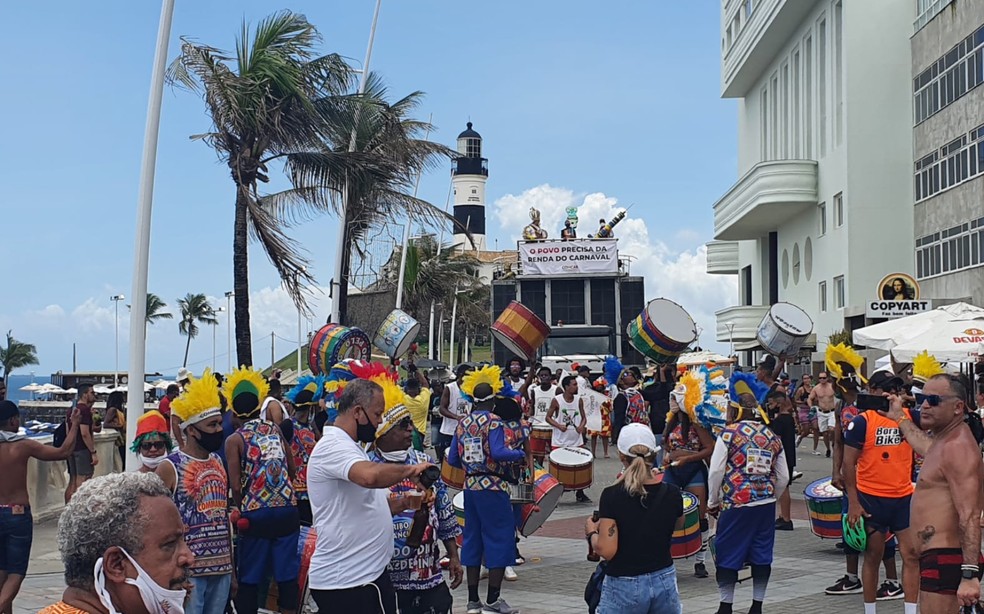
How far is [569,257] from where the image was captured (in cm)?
3797

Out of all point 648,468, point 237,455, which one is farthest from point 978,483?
point 237,455

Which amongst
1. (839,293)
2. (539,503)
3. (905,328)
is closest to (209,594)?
(539,503)

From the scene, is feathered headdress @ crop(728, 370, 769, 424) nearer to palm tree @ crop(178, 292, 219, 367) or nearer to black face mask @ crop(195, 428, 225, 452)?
black face mask @ crop(195, 428, 225, 452)

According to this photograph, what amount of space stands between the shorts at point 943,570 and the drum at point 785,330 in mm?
15120

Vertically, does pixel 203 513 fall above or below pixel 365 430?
below

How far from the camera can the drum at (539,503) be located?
10734mm

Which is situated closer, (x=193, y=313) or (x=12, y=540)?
(x=12, y=540)

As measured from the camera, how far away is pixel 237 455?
7578mm

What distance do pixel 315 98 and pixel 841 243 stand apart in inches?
1164

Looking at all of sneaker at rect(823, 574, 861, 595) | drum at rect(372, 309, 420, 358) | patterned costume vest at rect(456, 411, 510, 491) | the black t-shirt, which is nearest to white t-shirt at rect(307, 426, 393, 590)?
the black t-shirt

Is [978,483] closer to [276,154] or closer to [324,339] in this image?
[324,339]

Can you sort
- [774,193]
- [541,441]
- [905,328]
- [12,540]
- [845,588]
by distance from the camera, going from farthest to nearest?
[774,193] → [541,441] → [905,328] → [845,588] → [12,540]

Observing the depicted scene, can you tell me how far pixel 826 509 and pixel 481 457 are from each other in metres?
3.86

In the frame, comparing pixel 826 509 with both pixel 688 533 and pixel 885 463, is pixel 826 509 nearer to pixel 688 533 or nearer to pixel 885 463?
pixel 688 533
